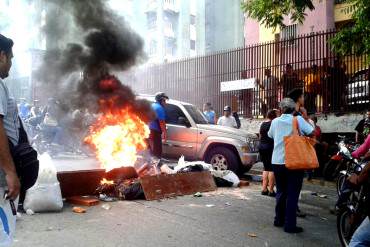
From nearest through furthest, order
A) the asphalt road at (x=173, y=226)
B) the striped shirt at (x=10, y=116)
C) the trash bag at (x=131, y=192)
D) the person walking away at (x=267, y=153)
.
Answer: the striped shirt at (x=10, y=116)
the asphalt road at (x=173, y=226)
the trash bag at (x=131, y=192)
the person walking away at (x=267, y=153)

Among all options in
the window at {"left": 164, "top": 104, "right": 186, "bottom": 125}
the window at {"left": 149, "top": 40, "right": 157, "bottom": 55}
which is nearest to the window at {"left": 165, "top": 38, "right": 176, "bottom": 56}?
the window at {"left": 149, "top": 40, "right": 157, "bottom": 55}

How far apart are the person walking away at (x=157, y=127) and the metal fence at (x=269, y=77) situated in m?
3.37

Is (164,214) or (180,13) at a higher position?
(180,13)

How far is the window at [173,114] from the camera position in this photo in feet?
36.3

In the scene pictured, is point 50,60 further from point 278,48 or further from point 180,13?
point 180,13

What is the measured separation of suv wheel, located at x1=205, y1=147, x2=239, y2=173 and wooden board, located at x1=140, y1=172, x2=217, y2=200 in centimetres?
167

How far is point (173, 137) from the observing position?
10938mm

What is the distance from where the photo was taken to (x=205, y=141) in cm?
1053

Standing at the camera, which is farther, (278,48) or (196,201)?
(278,48)

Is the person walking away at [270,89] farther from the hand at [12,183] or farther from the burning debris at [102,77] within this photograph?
the hand at [12,183]

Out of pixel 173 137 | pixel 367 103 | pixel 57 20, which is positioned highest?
pixel 57 20

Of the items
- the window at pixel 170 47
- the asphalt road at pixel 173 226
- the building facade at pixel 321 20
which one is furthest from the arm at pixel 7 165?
the window at pixel 170 47

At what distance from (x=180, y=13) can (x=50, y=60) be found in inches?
399

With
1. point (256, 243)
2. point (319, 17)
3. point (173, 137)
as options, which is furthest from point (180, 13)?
point (256, 243)
